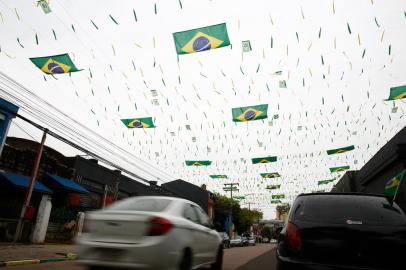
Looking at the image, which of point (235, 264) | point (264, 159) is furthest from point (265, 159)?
point (235, 264)

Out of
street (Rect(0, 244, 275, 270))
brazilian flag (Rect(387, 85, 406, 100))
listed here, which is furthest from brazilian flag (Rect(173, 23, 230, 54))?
brazilian flag (Rect(387, 85, 406, 100))

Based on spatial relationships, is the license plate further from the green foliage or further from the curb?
the green foliage

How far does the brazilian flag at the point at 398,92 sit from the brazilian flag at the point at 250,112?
15.5 ft

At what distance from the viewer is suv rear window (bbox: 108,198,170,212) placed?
5.16 meters

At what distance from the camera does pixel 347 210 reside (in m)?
3.80

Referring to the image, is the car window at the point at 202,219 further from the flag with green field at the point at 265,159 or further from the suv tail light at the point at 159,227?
the flag with green field at the point at 265,159

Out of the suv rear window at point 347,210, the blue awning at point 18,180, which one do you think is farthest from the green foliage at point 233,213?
the suv rear window at point 347,210

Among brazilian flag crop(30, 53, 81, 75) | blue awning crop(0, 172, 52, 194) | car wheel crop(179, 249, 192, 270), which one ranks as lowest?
car wheel crop(179, 249, 192, 270)

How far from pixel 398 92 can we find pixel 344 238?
10669 millimetres

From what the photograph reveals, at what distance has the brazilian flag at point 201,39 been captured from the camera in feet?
27.0

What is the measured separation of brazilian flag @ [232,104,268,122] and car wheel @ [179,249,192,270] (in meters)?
8.60

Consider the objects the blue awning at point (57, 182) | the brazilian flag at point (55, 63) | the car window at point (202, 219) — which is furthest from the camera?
the blue awning at point (57, 182)

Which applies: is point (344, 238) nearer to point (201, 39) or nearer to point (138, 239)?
point (138, 239)

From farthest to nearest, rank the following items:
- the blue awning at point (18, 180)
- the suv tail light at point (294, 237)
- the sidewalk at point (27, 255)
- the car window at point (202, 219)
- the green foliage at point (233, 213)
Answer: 1. the green foliage at point (233, 213)
2. the blue awning at point (18, 180)
3. the sidewalk at point (27, 255)
4. the car window at point (202, 219)
5. the suv tail light at point (294, 237)
